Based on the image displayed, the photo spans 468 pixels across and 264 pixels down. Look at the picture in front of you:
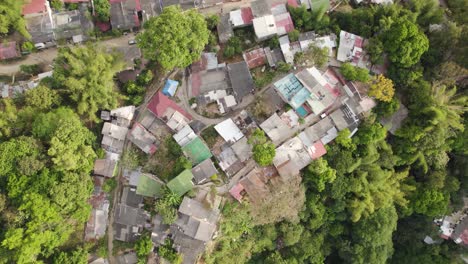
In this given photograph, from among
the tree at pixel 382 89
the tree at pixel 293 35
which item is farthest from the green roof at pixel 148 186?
the tree at pixel 382 89

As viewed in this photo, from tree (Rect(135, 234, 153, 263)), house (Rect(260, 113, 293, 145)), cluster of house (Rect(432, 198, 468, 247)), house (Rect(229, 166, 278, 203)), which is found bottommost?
cluster of house (Rect(432, 198, 468, 247))

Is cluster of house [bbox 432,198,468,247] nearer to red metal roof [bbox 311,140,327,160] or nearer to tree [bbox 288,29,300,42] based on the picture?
red metal roof [bbox 311,140,327,160]

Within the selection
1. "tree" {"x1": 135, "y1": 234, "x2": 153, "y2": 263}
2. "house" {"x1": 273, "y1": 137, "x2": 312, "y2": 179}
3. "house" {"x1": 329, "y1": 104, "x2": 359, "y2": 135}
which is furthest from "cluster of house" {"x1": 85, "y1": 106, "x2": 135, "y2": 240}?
"house" {"x1": 329, "y1": 104, "x2": 359, "y2": 135}

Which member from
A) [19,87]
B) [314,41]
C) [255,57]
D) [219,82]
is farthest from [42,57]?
[314,41]

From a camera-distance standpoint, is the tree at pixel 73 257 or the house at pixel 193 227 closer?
the tree at pixel 73 257

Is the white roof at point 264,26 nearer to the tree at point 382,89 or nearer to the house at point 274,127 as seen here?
the house at point 274,127

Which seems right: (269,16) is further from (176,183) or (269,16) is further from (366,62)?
(176,183)
